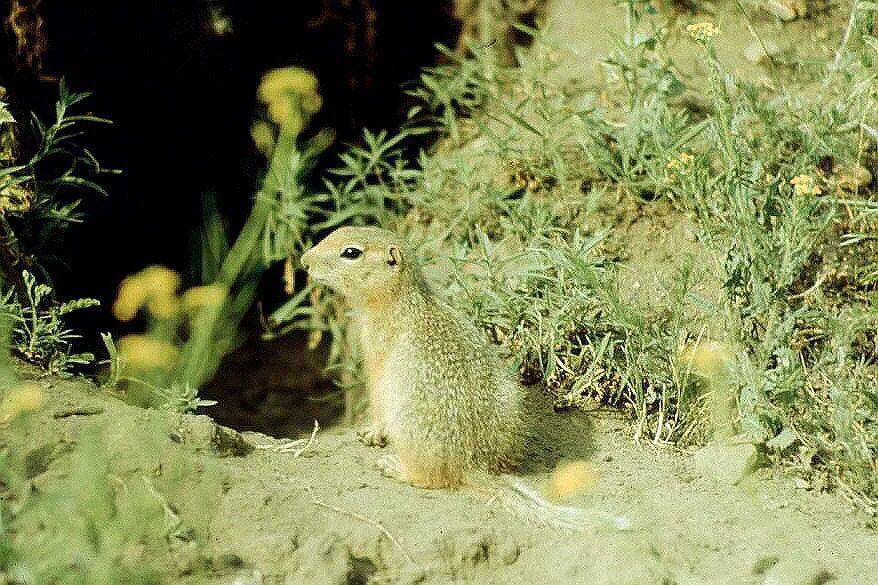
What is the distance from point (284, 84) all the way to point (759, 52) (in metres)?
3.12

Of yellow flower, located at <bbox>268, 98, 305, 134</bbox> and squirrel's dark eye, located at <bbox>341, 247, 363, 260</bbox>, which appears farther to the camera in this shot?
yellow flower, located at <bbox>268, 98, 305, 134</bbox>

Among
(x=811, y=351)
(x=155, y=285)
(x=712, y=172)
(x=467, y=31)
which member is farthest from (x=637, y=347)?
(x=467, y=31)

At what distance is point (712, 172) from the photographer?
6.00 metres

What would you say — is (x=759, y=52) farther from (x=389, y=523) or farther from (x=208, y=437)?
(x=208, y=437)

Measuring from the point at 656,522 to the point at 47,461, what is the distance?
246 cm

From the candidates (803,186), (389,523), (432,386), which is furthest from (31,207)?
(803,186)

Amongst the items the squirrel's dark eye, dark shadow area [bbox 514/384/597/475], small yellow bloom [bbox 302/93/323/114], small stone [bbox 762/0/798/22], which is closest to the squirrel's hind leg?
dark shadow area [bbox 514/384/597/475]

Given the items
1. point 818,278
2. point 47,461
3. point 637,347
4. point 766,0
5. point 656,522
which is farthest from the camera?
point 766,0

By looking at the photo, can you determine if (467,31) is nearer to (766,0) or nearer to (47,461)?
(766,0)

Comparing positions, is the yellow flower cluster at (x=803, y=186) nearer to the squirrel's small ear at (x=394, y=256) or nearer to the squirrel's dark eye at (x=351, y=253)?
the squirrel's small ear at (x=394, y=256)

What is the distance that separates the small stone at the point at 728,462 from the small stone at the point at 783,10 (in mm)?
3237

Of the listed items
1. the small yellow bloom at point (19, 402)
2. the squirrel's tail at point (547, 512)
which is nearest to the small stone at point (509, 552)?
the squirrel's tail at point (547, 512)

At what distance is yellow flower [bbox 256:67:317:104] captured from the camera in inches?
279

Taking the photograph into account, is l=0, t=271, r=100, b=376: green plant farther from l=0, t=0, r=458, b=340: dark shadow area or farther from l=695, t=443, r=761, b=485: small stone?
l=695, t=443, r=761, b=485: small stone
